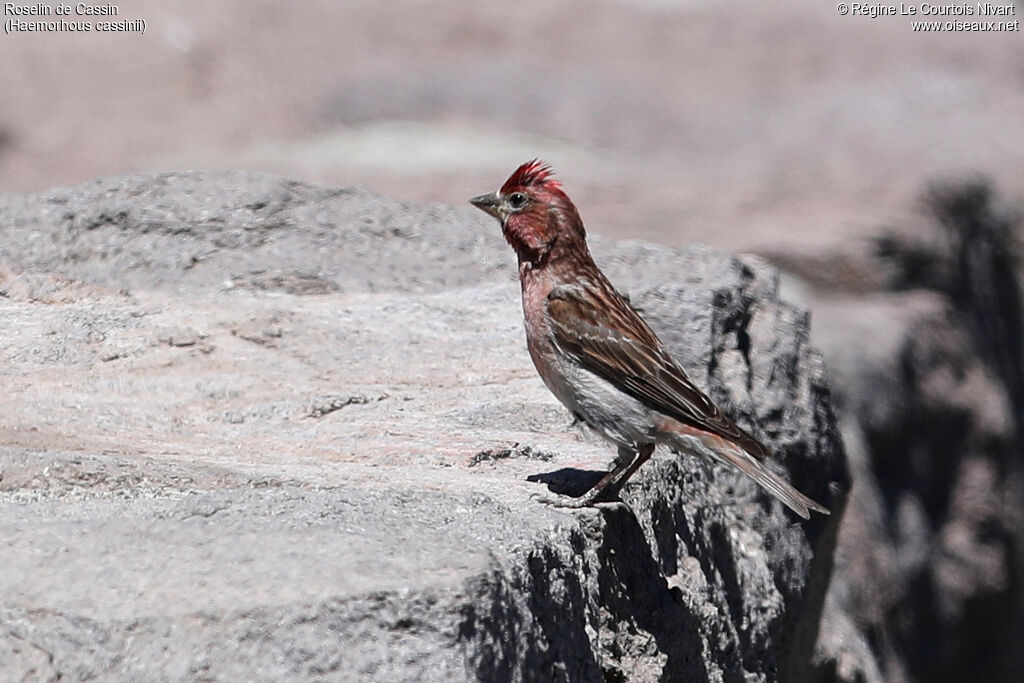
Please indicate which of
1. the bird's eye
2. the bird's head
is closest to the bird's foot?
the bird's head

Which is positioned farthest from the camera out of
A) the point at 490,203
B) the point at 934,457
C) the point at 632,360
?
the point at 934,457

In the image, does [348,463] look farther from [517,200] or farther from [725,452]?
[517,200]

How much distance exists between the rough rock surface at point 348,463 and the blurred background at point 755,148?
67.4 inches

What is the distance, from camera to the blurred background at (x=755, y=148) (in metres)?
7.46

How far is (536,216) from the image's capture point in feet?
14.0

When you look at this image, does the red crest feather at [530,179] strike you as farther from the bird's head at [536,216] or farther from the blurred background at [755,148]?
the blurred background at [755,148]

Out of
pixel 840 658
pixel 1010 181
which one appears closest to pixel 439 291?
pixel 840 658

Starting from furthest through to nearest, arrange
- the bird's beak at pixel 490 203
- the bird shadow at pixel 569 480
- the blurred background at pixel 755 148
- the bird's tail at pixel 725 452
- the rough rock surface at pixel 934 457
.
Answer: the blurred background at pixel 755 148 → the rough rock surface at pixel 934 457 → the bird's beak at pixel 490 203 → the bird's tail at pixel 725 452 → the bird shadow at pixel 569 480

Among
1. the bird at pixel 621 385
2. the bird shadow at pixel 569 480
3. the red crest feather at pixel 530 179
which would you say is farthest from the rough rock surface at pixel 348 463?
the red crest feather at pixel 530 179

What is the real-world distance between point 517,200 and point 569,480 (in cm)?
107

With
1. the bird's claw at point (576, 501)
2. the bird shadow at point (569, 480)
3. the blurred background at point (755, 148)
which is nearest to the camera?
the bird's claw at point (576, 501)

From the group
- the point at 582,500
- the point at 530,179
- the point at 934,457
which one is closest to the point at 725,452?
the point at 582,500

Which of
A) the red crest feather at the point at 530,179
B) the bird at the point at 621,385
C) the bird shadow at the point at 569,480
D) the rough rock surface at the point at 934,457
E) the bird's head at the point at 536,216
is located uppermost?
the red crest feather at the point at 530,179

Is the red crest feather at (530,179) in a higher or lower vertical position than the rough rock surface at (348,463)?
higher
